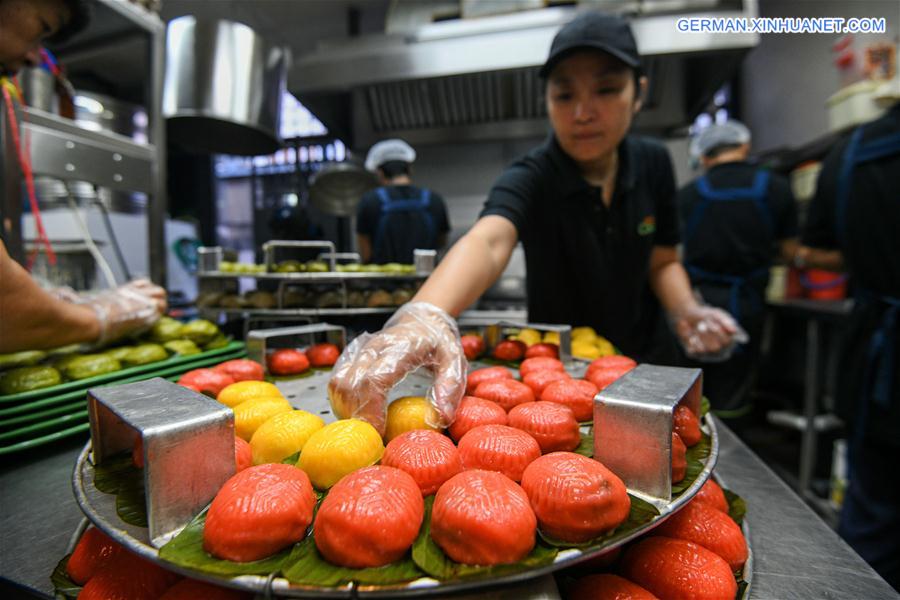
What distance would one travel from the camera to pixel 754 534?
75 centimetres

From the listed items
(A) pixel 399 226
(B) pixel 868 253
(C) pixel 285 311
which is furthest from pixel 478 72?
(B) pixel 868 253

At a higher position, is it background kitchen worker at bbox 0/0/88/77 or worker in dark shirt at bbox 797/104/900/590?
background kitchen worker at bbox 0/0/88/77

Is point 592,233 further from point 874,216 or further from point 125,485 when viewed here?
point 125,485

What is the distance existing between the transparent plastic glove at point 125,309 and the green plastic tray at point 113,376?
18cm

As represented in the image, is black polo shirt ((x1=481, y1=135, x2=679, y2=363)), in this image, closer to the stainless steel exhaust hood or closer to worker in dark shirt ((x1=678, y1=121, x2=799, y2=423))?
the stainless steel exhaust hood

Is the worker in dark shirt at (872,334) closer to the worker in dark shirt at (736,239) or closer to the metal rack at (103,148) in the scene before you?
the worker in dark shirt at (736,239)

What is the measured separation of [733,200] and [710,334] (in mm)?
2089

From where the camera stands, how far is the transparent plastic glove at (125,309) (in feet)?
4.29

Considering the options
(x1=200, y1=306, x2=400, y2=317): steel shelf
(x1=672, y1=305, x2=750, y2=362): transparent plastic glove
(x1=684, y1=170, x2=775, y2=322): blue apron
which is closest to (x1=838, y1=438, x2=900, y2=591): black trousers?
(x1=672, y1=305, x2=750, y2=362): transparent plastic glove

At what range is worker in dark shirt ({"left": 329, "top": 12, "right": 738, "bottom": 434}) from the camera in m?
1.09

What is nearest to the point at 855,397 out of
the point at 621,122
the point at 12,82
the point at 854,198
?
the point at 854,198

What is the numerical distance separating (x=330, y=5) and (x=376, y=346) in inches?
178

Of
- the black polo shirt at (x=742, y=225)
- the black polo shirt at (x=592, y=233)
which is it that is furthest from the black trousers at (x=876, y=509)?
the black polo shirt at (x=742, y=225)

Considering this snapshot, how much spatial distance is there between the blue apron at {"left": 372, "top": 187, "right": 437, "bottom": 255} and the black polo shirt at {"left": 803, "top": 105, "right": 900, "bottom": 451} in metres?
2.47
